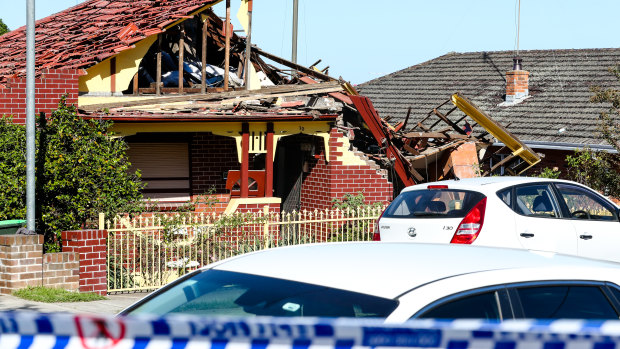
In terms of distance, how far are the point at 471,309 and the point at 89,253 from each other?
8756mm

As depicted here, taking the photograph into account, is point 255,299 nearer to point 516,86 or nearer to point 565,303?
point 565,303

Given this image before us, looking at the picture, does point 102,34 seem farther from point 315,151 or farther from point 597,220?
point 597,220

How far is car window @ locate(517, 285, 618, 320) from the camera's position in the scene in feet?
13.0

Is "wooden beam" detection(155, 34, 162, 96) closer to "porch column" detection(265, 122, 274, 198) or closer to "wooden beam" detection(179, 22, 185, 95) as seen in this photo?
"wooden beam" detection(179, 22, 185, 95)

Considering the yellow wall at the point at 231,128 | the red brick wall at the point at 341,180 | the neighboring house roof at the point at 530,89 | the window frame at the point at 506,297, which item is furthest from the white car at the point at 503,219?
the neighboring house roof at the point at 530,89

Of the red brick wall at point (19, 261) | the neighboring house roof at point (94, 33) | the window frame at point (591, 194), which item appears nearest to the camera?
the window frame at point (591, 194)

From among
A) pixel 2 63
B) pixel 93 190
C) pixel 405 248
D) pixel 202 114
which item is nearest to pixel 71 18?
pixel 2 63

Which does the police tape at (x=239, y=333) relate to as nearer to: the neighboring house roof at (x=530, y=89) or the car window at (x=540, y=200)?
the car window at (x=540, y=200)

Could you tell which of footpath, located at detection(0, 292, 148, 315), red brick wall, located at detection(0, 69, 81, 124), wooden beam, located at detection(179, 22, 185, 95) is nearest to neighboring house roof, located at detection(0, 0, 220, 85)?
red brick wall, located at detection(0, 69, 81, 124)

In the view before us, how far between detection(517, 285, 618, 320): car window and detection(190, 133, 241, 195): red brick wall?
13965mm

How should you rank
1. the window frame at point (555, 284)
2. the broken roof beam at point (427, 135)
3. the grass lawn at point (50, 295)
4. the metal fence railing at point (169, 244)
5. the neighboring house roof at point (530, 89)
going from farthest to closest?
the neighboring house roof at point (530, 89) < the broken roof beam at point (427, 135) < the metal fence railing at point (169, 244) < the grass lawn at point (50, 295) < the window frame at point (555, 284)

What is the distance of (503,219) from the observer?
9930mm

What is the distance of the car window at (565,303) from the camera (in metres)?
3.96

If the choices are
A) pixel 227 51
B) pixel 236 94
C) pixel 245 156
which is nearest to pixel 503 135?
pixel 245 156
